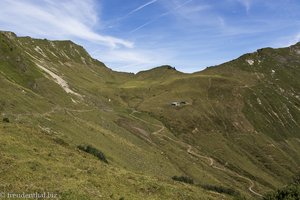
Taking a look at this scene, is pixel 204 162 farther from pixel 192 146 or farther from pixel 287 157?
pixel 287 157

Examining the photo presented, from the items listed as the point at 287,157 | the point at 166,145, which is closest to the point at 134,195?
the point at 166,145

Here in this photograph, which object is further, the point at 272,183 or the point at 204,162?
the point at 272,183

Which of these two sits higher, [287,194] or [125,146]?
[287,194]

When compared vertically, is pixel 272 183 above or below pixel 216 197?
below

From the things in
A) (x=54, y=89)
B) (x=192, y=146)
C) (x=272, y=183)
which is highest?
(x=54, y=89)

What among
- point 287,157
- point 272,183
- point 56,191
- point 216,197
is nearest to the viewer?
point 56,191

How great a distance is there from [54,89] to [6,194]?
109432mm

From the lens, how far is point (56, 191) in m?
32.3

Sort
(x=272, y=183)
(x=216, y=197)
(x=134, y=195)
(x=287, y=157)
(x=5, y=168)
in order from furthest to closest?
(x=287, y=157)
(x=272, y=183)
(x=216, y=197)
(x=134, y=195)
(x=5, y=168)

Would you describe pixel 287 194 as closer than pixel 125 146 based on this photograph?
Yes

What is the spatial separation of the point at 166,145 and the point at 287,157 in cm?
7567

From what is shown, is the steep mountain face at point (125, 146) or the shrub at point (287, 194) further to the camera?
the shrub at point (287, 194)

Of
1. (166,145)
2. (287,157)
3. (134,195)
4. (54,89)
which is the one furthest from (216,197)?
(287,157)

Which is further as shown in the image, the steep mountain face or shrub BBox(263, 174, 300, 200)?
shrub BBox(263, 174, 300, 200)
